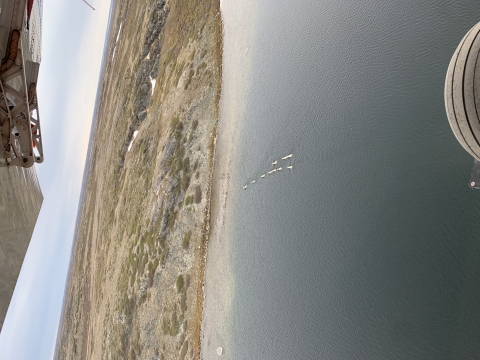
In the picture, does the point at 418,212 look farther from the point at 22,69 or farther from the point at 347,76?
the point at 22,69

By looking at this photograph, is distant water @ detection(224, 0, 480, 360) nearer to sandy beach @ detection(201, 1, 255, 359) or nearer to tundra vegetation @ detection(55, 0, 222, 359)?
sandy beach @ detection(201, 1, 255, 359)

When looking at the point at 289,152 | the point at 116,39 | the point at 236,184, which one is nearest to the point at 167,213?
the point at 236,184

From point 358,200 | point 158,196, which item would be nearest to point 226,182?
point 158,196

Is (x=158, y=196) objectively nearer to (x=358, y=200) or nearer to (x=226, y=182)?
(x=226, y=182)

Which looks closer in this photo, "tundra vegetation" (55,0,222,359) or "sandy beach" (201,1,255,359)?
"sandy beach" (201,1,255,359)

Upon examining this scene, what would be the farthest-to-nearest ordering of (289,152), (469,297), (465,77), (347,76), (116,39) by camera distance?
(116,39), (289,152), (347,76), (469,297), (465,77)

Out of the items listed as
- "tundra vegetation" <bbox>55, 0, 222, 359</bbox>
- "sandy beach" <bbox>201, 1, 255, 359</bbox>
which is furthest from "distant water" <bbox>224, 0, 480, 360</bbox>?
"tundra vegetation" <bbox>55, 0, 222, 359</bbox>

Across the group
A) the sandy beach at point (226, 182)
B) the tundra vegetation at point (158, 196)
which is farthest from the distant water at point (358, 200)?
the tundra vegetation at point (158, 196)

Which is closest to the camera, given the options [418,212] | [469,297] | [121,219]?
[469,297]
